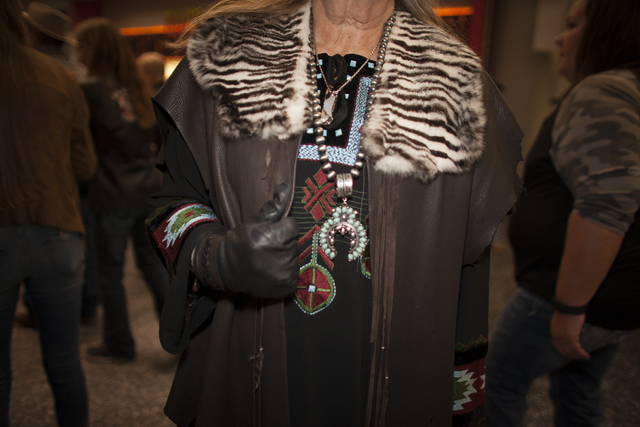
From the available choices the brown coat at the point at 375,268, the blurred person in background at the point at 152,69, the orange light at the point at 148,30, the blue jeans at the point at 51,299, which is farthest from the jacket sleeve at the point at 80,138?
the orange light at the point at 148,30

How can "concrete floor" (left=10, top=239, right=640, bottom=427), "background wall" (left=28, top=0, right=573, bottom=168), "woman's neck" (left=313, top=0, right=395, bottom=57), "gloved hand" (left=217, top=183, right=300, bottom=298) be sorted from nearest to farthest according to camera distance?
"gloved hand" (left=217, top=183, right=300, bottom=298) → "woman's neck" (left=313, top=0, right=395, bottom=57) → "concrete floor" (left=10, top=239, right=640, bottom=427) → "background wall" (left=28, top=0, right=573, bottom=168)

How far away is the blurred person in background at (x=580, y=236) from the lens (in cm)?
106

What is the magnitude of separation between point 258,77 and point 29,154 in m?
1.04

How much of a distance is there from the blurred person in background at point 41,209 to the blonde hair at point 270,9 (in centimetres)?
73

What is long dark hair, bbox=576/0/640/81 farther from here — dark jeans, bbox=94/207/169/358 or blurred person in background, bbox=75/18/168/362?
dark jeans, bbox=94/207/169/358

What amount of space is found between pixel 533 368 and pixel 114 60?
2.36 m

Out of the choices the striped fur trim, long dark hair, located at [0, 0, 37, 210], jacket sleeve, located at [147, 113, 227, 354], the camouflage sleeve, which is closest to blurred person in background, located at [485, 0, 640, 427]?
the camouflage sleeve

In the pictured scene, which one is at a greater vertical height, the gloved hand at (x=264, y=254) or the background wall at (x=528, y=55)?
the background wall at (x=528, y=55)

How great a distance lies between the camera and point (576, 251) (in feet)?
3.63

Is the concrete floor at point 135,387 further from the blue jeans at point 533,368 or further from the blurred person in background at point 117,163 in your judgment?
the blue jeans at point 533,368

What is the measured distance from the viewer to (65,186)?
4.89ft

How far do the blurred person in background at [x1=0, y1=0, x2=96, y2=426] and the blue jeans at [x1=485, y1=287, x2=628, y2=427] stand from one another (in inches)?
64.1

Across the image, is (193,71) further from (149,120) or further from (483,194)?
(149,120)

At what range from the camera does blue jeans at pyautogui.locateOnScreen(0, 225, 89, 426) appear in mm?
1340
